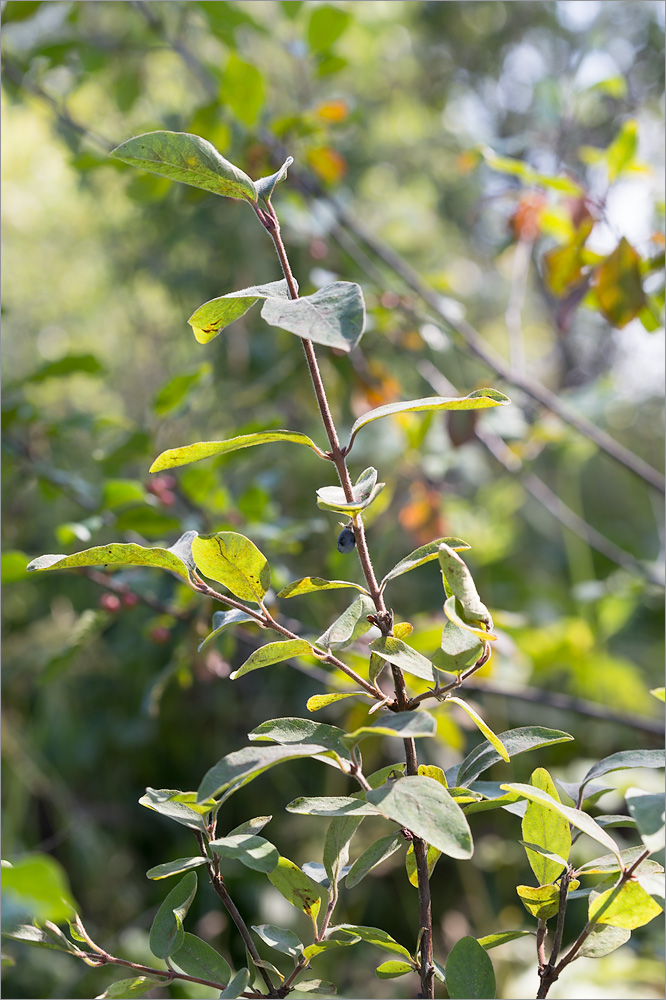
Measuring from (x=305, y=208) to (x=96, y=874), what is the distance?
2.92 feet

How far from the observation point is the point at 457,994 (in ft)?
0.75

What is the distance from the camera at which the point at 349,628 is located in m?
0.22

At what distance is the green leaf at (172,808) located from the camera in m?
0.23

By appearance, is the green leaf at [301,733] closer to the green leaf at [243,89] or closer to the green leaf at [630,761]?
the green leaf at [630,761]

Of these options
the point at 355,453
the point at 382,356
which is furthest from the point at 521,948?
the point at 382,356

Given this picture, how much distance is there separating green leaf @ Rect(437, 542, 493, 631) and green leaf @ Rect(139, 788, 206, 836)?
101mm

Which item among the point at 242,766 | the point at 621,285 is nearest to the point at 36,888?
the point at 242,766

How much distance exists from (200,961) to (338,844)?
0.18ft

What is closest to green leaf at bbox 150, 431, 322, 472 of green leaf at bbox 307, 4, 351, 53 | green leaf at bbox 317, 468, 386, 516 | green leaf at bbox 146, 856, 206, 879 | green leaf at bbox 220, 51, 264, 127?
green leaf at bbox 317, 468, 386, 516

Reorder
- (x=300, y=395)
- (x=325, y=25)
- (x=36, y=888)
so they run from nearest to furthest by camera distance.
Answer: (x=36, y=888) < (x=325, y=25) < (x=300, y=395)

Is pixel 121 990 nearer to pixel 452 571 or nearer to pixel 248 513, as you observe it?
pixel 452 571

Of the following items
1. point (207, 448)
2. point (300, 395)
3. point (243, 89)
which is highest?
point (243, 89)

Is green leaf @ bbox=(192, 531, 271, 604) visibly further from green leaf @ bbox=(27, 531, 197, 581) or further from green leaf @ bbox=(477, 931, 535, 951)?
green leaf @ bbox=(477, 931, 535, 951)

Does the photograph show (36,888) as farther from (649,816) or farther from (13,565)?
(13,565)
